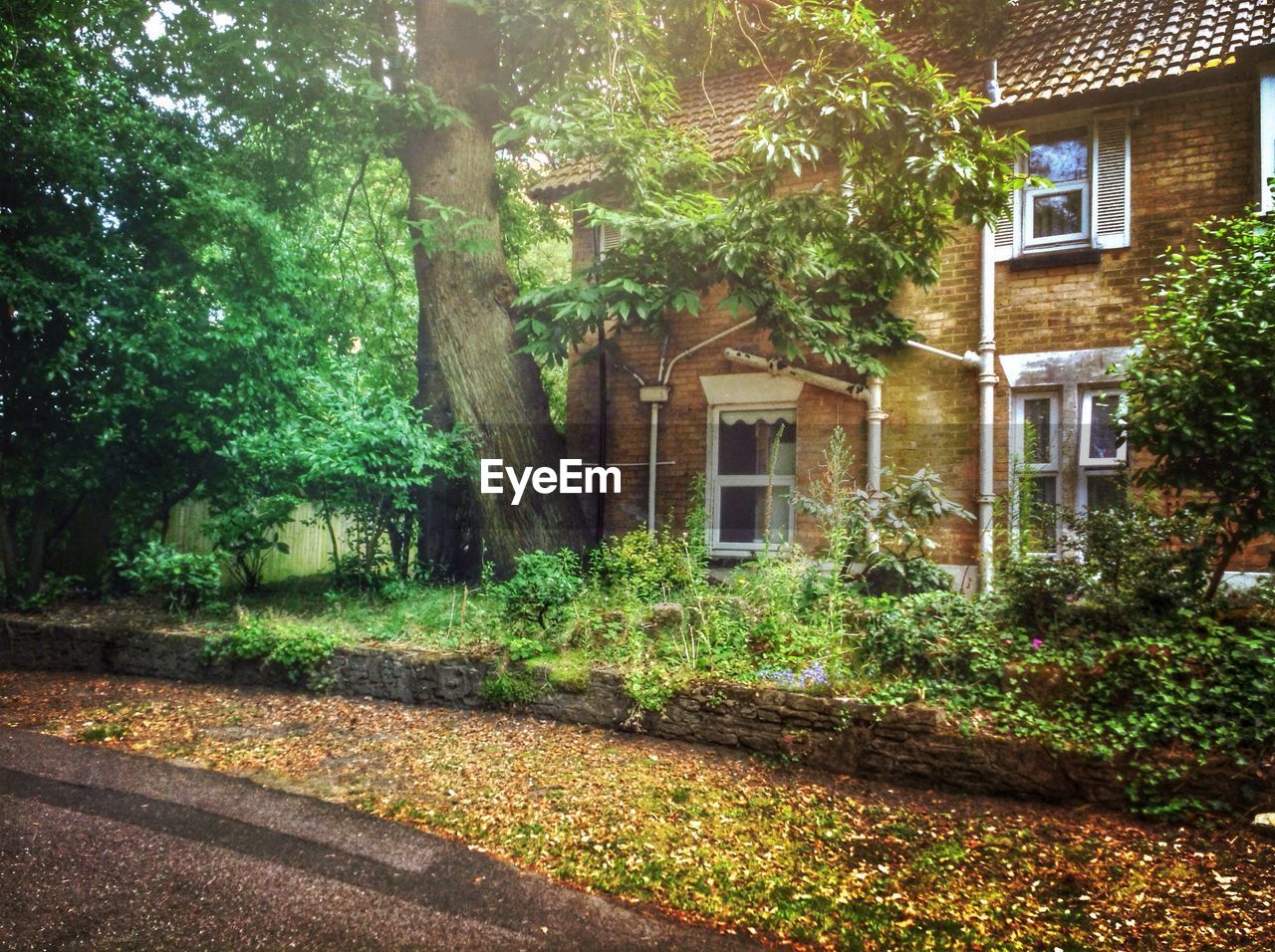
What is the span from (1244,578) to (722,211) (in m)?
5.23

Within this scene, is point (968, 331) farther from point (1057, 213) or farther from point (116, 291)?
point (116, 291)

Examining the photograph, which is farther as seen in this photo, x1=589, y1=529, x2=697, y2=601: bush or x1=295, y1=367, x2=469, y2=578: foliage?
x1=295, y1=367, x2=469, y2=578: foliage

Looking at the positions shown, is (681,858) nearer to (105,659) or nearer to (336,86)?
(105,659)

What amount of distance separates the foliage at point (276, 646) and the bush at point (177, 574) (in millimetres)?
1026

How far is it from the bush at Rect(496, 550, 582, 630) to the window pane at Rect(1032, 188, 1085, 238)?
6009 mm

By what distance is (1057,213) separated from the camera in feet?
27.0

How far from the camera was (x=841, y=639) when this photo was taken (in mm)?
5570

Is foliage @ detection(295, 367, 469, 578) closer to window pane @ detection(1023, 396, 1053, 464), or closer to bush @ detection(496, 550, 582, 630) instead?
bush @ detection(496, 550, 582, 630)

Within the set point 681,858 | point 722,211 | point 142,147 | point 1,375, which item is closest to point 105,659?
point 1,375

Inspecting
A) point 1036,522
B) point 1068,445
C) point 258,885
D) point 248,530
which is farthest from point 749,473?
point 258,885

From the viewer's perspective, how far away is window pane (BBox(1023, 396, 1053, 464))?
7.93m

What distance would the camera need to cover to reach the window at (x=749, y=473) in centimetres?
907

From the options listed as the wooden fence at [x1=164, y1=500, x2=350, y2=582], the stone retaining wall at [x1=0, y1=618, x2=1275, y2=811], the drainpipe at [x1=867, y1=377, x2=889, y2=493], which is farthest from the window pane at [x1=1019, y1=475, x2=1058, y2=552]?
the wooden fence at [x1=164, y1=500, x2=350, y2=582]

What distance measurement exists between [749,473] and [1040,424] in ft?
10.1
